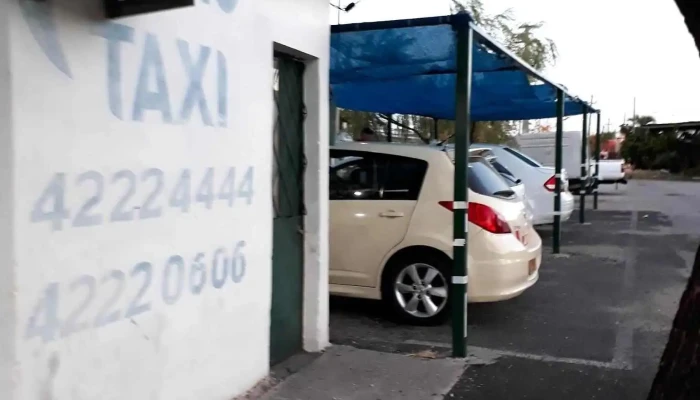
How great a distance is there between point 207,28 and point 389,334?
3591mm

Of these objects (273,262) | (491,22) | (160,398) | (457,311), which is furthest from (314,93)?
(491,22)

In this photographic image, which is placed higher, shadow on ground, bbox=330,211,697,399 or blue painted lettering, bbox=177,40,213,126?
blue painted lettering, bbox=177,40,213,126

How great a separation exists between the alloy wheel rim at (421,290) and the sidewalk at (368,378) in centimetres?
111

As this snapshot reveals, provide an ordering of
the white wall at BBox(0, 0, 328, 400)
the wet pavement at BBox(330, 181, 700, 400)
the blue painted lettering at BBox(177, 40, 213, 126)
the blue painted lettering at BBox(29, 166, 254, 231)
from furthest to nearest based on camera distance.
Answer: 1. the wet pavement at BBox(330, 181, 700, 400)
2. the blue painted lettering at BBox(177, 40, 213, 126)
3. the blue painted lettering at BBox(29, 166, 254, 231)
4. the white wall at BBox(0, 0, 328, 400)

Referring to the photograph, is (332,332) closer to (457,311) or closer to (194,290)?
(457,311)

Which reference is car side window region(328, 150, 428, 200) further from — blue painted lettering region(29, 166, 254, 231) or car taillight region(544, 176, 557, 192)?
car taillight region(544, 176, 557, 192)

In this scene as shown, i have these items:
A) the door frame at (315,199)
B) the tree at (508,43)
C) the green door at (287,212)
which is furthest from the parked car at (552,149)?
the green door at (287,212)

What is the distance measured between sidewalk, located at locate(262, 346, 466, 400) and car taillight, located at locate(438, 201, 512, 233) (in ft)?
4.98

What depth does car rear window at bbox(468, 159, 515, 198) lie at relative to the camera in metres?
7.07

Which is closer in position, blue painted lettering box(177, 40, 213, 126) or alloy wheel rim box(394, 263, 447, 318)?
blue painted lettering box(177, 40, 213, 126)

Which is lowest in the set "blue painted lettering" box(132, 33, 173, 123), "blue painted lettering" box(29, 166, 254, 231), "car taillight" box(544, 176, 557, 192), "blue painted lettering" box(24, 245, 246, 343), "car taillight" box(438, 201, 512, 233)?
"blue painted lettering" box(24, 245, 246, 343)

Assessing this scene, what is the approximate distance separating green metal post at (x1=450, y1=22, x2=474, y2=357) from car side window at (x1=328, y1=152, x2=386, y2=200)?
4.95 feet

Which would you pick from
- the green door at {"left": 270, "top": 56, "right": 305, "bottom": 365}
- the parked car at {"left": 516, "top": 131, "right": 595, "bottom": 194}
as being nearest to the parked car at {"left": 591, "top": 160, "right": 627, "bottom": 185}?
the parked car at {"left": 516, "top": 131, "right": 595, "bottom": 194}

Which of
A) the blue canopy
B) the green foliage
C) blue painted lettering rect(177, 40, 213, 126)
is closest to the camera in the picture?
blue painted lettering rect(177, 40, 213, 126)
